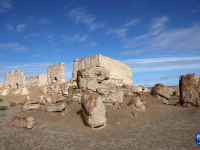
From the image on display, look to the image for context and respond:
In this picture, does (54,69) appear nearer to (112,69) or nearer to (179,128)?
(112,69)

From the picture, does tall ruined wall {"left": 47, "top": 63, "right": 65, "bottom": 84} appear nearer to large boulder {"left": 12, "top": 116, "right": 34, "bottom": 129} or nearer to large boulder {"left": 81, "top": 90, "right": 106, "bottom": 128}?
large boulder {"left": 12, "top": 116, "right": 34, "bottom": 129}

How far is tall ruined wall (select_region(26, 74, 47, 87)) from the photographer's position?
3038 cm

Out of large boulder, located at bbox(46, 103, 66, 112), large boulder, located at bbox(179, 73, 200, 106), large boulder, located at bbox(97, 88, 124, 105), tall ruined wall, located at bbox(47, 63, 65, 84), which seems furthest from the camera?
tall ruined wall, located at bbox(47, 63, 65, 84)

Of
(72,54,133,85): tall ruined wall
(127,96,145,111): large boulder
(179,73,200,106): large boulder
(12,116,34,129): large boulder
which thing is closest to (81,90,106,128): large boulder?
(12,116,34,129): large boulder

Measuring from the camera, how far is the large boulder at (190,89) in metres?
10.1

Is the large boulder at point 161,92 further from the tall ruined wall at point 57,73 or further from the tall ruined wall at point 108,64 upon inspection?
the tall ruined wall at point 57,73

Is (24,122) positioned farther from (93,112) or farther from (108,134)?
(108,134)

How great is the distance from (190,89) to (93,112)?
782 cm

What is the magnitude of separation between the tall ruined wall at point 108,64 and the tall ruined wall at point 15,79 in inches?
549

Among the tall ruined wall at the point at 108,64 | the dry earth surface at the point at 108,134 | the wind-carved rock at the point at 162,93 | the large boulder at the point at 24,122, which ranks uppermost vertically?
the tall ruined wall at the point at 108,64

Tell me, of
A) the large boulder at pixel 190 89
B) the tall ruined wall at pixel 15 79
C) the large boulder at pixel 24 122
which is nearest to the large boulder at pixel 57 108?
the large boulder at pixel 24 122

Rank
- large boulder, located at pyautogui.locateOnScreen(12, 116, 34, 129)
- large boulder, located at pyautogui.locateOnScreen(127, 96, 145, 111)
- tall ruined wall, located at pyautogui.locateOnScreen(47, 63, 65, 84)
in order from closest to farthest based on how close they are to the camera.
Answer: large boulder, located at pyautogui.locateOnScreen(12, 116, 34, 129) → large boulder, located at pyautogui.locateOnScreen(127, 96, 145, 111) → tall ruined wall, located at pyautogui.locateOnScreen(47, 63, 65, 84)

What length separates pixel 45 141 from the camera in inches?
195

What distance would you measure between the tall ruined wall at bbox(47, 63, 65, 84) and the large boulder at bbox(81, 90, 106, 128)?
19.9 metres
